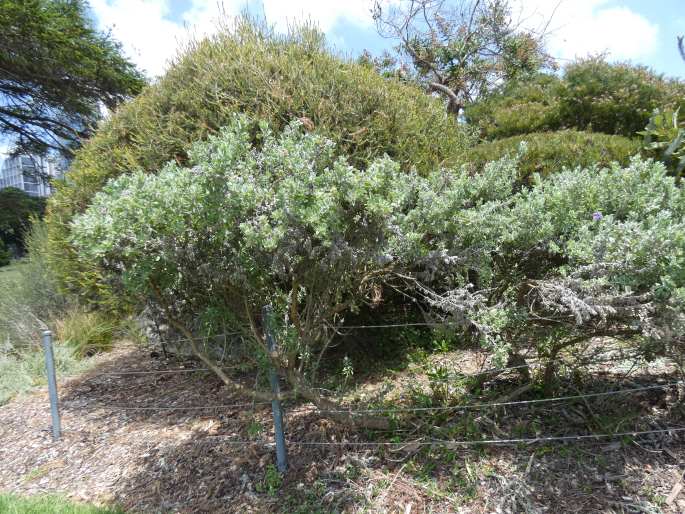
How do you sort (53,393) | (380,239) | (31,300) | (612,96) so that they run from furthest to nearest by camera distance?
(31,300) → (612,96) → (53,393) → (380,239)

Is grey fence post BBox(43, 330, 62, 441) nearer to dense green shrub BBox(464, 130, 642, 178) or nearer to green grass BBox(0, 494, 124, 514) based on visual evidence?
green grass BBox(0, 494, 124, 514)

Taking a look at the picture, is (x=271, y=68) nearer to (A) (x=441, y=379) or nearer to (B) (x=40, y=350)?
(A) (x=441, y=379)

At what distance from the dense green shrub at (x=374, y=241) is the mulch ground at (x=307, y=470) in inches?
19.9

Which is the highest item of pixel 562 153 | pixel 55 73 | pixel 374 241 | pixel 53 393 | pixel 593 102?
pixel 55 73

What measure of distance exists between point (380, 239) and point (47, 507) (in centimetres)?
265

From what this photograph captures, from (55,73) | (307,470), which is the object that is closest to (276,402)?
(307,470)

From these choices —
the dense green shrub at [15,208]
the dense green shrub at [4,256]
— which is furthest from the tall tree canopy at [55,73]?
the dense green shrub at [4,256]

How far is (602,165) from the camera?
4.28 metres

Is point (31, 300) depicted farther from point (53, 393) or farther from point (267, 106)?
point (267, 106)

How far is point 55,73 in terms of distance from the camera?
39.1 ft

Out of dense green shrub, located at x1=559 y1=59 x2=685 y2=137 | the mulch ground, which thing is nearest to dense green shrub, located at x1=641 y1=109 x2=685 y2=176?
dense green shrub, located at x1=559 y1=59 x2=685 y2=137

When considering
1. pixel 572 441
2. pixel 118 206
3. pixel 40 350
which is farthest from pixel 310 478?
pixel 40 350

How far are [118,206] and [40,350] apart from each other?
449 centimetres

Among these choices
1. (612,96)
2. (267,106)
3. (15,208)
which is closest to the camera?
(267,106)
